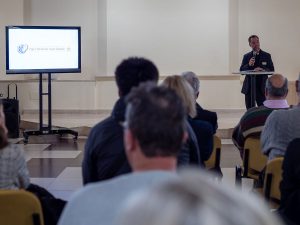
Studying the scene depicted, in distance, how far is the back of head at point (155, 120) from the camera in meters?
1.30

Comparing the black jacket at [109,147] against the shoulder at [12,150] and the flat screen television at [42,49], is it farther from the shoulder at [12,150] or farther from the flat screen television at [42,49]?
the flat screen television at [42,49]

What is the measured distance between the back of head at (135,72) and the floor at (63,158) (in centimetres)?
188

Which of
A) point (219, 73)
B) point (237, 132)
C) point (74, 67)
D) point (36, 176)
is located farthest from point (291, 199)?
point (219, 73)

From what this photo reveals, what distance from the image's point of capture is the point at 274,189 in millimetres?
3164

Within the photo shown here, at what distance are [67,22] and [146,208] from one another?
35.9ft

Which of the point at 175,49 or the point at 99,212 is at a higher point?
the point at 175,49

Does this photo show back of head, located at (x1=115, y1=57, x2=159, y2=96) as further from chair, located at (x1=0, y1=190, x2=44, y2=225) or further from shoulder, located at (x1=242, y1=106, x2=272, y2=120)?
shoulder, located at (x1=242, y1=106, x2=272, y2=120)

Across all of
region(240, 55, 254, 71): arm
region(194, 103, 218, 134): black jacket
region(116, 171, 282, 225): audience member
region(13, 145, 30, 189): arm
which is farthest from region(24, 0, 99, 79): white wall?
region(116, 171, 282, 225): audience member

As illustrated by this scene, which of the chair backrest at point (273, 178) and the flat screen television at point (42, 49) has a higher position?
the flat screen television at point (42, 49)

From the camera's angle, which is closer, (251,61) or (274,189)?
(274,189)

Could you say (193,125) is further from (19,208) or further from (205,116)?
(19,208)

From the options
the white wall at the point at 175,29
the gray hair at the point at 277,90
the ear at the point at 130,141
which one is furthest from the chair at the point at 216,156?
the white wall at the point at 175,29

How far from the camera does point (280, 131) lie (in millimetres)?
3559

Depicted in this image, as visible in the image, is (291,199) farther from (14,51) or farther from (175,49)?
(175,49)
